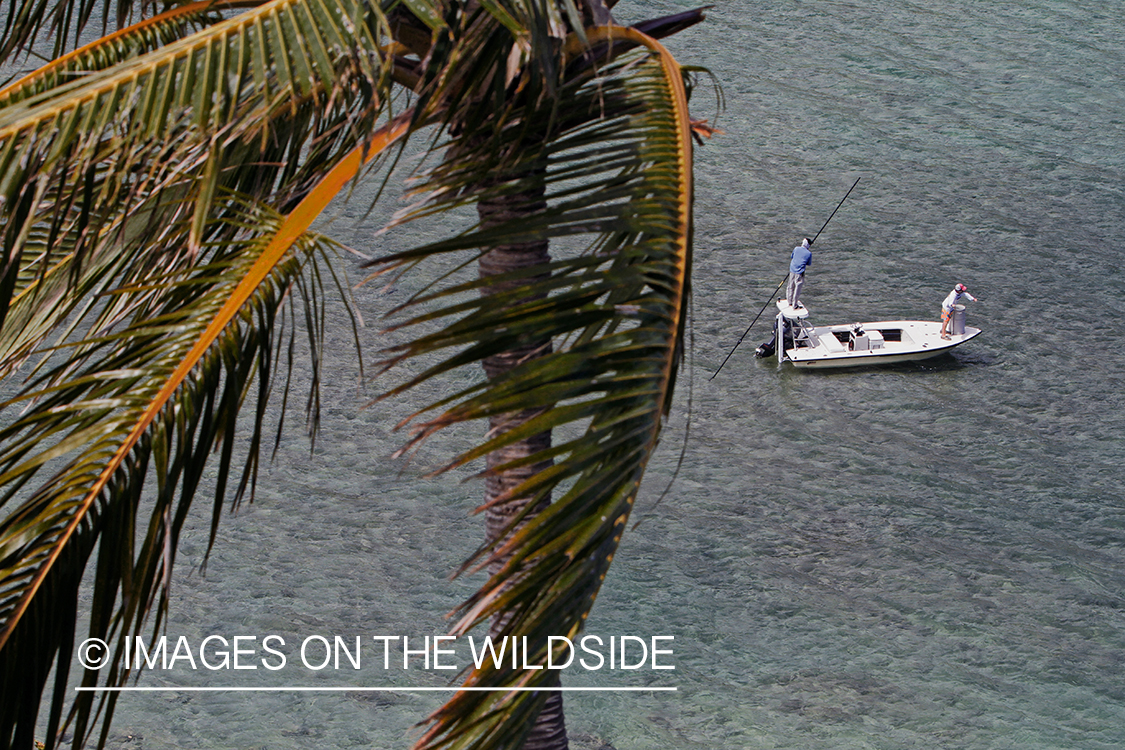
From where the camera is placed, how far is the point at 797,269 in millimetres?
10609

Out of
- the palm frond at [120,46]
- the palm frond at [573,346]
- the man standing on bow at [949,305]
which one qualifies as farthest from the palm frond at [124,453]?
the man standing on bow at [949,305]

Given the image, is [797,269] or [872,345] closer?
[797,269]

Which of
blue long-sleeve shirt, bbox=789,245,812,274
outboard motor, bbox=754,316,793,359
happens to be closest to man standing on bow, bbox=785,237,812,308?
blue long-sleeve shirt, bbox=789,245,812,274

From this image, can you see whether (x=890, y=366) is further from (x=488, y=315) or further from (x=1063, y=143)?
(x=488, y=315)

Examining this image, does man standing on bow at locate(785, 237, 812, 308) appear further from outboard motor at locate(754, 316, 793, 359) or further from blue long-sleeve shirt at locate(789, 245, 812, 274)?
outboard motor at locate(754, 316, 793, 359)

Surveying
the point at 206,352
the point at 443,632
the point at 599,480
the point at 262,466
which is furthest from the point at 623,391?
the point at 262,466

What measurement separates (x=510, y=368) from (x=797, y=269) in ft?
24.2

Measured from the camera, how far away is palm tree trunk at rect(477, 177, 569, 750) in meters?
3.59

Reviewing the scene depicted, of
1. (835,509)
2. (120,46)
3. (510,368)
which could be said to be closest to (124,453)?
(510,368)

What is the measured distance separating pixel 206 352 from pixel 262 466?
720 cm

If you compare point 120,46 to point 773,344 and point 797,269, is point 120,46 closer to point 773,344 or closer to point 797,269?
point 797,269

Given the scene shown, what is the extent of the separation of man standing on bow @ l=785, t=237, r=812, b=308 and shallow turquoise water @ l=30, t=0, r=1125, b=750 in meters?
0.80

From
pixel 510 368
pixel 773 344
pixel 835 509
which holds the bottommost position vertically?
pixel 835 509

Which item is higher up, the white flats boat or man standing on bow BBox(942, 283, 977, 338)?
man standing on bow BBox(942, 283, 977, 338)
